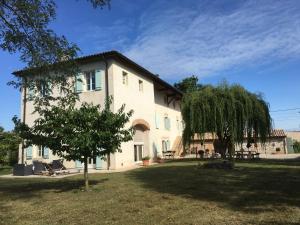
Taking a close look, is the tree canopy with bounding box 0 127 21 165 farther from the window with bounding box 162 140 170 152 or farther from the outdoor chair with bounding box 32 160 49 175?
the window with bounding box 162 140 170 152

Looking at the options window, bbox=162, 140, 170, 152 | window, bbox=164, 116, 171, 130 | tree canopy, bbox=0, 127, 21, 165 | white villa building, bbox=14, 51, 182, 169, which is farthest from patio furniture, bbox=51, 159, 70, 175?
window, bbox=164, 116, 171, 130

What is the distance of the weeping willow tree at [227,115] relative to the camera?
20812mm

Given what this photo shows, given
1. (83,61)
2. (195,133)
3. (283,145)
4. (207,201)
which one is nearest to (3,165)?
(83,61)

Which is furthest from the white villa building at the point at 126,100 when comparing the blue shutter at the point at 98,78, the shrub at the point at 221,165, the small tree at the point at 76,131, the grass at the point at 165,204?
the grass at the point at 165,204

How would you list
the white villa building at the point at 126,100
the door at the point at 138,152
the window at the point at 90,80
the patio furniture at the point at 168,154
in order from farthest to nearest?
the patio furniture at the point at 168,154 < the door at the point at 138,152 < the window at the point at 90,80 < the white villa building at the point at 126,100

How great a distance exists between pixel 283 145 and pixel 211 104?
24.2 meters

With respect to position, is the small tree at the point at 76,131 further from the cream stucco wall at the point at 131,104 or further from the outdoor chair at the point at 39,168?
the cream stucco wall at the point at 131,104

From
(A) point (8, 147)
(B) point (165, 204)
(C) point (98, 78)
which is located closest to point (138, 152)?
(C) point (98, 78)

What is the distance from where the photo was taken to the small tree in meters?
10.6

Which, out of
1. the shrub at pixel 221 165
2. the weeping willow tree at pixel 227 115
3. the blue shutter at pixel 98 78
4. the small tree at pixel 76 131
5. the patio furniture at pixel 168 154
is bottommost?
the shrub at pixel 221 165

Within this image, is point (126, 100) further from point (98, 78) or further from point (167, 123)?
point (167, 123)

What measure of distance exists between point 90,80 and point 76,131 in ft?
37.6

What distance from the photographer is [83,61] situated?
21.9 meters

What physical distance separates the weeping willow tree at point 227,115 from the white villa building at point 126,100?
3.88 meters
